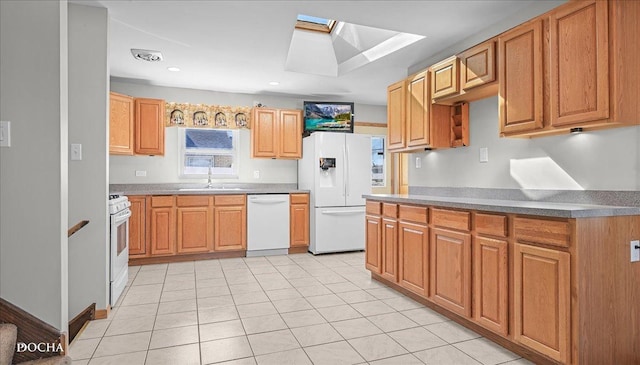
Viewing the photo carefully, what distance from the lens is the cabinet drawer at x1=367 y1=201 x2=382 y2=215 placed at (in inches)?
148

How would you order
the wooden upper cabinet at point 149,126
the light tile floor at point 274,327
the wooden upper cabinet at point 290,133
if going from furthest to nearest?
the wooden upper cabinet at point 290,133, the wooden upper cabinet at point 149,126, the light tile floor at point 274,327

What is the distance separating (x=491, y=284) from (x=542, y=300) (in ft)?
1.22

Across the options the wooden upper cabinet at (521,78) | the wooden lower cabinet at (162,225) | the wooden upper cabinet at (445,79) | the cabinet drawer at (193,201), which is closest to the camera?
the wooden upper cabinet at (521,78)

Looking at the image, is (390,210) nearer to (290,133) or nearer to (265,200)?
(265,200)

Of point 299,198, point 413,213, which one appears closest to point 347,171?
point 299,198

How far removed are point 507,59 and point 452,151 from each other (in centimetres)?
115

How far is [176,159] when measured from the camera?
5.43 metres

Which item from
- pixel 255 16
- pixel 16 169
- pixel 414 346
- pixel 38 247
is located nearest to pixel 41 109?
pixel 16 169

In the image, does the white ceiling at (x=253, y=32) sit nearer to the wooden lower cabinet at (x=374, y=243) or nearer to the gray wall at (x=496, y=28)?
the gray wall at (x=496, y=28)

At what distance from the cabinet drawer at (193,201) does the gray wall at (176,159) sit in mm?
695

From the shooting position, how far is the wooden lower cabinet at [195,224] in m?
4.84

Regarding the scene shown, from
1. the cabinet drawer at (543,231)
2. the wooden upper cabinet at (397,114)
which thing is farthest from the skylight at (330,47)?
the cabinet drawer at (543,231)

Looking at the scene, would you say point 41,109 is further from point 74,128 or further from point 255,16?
point 255,16

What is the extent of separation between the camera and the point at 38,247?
1803 millimetres
